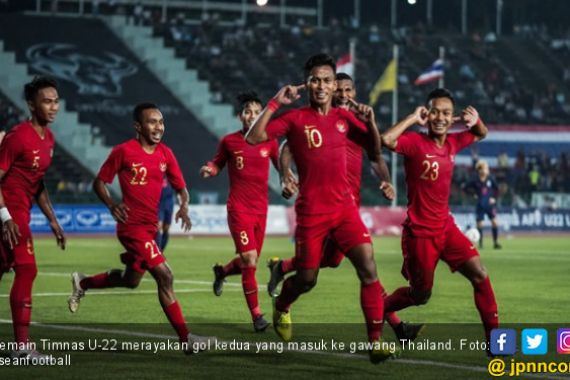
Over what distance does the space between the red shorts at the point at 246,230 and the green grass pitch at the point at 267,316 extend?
0.94m

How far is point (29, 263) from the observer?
12.6 meters

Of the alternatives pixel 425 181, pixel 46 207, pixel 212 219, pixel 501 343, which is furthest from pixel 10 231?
pixel 212 219

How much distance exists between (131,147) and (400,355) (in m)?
3.45

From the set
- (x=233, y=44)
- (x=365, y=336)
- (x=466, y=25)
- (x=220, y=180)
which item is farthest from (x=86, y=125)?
(x=365, y=336)

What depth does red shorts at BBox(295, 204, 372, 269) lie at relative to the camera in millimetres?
12125

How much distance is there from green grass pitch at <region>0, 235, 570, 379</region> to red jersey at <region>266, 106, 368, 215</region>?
58.8 inches

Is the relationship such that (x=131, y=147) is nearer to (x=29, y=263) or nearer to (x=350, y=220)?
(x=29, y=263)

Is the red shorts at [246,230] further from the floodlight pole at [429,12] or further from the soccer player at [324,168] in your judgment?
the floodlight pole at [429,12]

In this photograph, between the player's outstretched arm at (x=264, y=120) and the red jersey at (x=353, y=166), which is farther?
the red jersey at (x=353, y=166)

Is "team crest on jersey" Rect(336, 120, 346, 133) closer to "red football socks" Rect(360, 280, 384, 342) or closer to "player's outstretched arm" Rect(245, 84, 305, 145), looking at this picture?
"player's outstretched arm" Rect(245, 84, 305, 145)

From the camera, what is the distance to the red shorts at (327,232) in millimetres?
12125

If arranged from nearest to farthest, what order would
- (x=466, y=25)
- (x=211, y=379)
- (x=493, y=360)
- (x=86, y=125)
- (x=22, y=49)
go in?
(x=211, y=379) → (x=493, y=360) → (x=86, y=125) → (x=22, y=49) → (x=466, y=25)

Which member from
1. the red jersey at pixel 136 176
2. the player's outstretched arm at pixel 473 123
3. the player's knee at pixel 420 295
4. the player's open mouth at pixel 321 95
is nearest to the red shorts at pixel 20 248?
the red jersey at pixel 136 176

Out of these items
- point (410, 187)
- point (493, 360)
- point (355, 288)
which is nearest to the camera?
point (493, 360)
